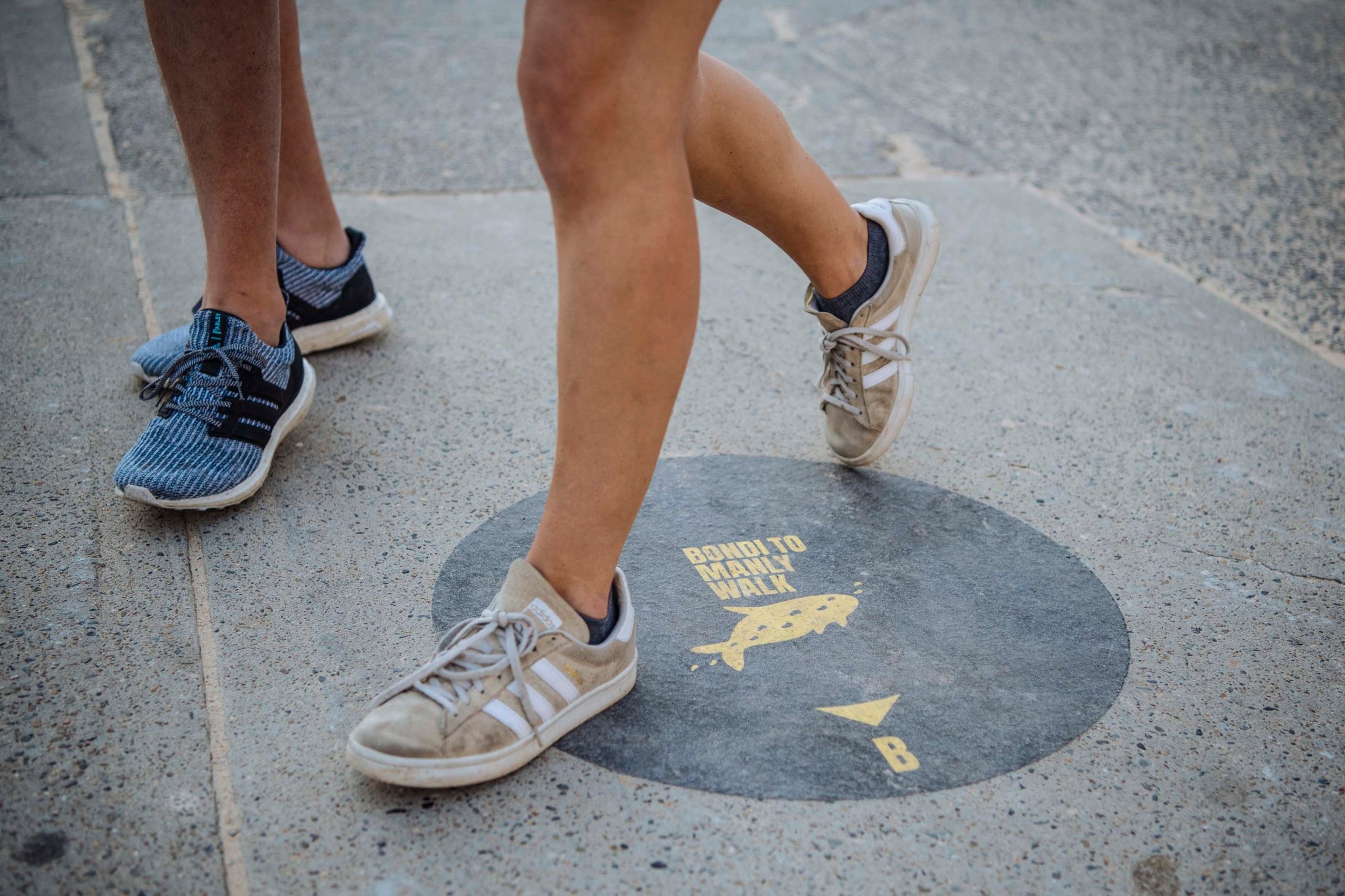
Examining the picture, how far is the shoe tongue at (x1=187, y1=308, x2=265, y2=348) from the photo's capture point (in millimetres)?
1936

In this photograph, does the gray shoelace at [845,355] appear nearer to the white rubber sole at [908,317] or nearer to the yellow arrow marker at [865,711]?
the white rubber sole at [908,317]

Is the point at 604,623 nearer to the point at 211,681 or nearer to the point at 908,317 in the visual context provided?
the point at 211,681

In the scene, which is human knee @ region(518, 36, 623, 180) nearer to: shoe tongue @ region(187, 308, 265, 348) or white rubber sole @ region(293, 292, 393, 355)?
shoe tongue @ region(187, 308, 265, 348)

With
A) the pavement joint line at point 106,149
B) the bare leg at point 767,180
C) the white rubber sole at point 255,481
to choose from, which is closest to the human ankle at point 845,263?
the bare leg at point 767,180

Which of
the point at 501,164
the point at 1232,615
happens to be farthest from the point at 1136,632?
the point at 501,164

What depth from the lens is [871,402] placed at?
2.02m

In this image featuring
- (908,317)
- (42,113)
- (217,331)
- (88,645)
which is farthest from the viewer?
(42,113)

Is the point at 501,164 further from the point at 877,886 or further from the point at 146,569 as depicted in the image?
the point at 877,886

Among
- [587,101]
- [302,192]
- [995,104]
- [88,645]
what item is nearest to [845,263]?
[587,101]

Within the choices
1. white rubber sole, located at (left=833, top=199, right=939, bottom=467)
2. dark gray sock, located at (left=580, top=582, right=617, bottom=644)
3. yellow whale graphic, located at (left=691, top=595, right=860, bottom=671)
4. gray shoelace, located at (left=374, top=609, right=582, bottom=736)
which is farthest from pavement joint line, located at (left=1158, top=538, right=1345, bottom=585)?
gray shoelace, located at (left=374, top=609, right=582, bottom=736)

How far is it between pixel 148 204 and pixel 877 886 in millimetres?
2894

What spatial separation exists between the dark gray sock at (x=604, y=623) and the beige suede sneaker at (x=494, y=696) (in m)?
0.01

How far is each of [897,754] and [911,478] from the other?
2.62 feet

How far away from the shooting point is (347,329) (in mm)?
2432
